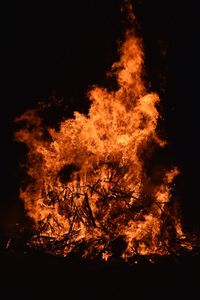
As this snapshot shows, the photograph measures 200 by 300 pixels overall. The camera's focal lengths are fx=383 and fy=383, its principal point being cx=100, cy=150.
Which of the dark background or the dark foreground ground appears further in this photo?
the dark background

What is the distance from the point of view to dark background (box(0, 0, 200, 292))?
6.87 m

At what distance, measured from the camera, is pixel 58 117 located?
7164 millimetres

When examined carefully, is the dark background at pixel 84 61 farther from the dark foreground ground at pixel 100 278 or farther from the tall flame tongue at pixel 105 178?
the dark foreground ground at pixel 100 278

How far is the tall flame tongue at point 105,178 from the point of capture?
5.27m

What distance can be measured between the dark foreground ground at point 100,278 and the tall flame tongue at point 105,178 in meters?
0.65

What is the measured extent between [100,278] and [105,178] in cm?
222

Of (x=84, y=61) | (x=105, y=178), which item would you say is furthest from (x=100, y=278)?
(x=84, y=61)

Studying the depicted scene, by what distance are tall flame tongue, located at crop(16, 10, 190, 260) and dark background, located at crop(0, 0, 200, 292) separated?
314 mm

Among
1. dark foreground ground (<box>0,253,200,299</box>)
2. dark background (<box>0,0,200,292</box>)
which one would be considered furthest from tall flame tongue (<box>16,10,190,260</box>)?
dark foreground ground (<box>0,253,200,299</box>)

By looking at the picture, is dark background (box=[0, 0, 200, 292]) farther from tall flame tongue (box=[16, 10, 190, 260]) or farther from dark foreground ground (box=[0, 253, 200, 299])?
dark foreground ground (box=[0, 253, 200, 299])

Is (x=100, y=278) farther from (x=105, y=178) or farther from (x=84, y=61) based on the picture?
(x=84, y=61)

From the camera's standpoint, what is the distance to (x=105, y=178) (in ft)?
19.9

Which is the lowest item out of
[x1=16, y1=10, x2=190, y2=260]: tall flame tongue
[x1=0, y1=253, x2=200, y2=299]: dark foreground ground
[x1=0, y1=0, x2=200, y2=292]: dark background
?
[x1=0, y1=253, x2=200, y2=299]: dark foreground ground

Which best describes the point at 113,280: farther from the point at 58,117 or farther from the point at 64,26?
the point at 64,26
